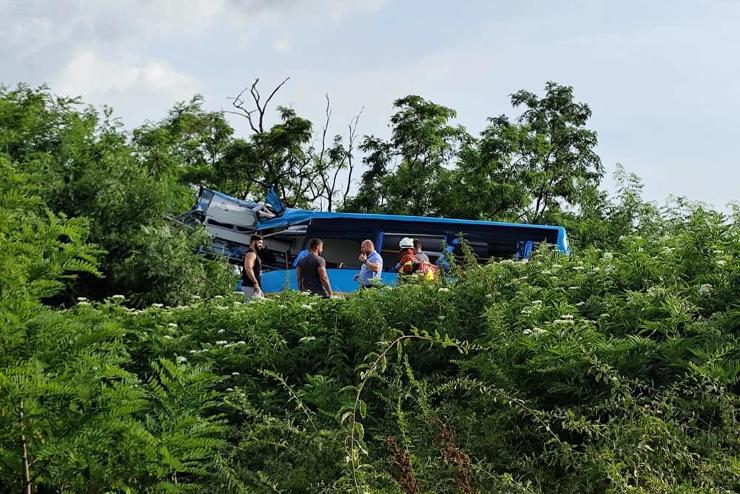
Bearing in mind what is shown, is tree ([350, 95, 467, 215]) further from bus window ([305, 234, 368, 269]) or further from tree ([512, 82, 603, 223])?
bus window ([305, 234, 368, 269])

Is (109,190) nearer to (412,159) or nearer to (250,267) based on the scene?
(250,267)

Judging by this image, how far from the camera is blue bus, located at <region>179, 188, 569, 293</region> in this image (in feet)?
69.4

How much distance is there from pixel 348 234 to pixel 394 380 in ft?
52.2

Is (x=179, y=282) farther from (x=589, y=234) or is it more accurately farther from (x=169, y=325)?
(x=589, y=234)

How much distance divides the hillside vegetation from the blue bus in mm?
11106

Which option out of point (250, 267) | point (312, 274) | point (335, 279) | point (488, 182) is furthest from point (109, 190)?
point (488, 182)

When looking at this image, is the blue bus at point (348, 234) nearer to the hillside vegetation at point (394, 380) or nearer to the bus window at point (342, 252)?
the bus window at point (342, 252)

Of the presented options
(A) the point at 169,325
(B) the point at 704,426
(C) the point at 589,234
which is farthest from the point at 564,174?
(B) the point at 704,426

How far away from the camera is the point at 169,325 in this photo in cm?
856

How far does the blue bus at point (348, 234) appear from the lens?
21156 millimetres

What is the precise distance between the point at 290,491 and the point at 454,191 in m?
26.0

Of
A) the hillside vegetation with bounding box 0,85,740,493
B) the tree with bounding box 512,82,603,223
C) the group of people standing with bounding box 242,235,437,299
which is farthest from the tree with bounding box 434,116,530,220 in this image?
the hillside vegetation with bounding box 0,85,740,493

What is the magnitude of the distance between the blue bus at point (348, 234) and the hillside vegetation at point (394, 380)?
11106 mm

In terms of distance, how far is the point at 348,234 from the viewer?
21562 millimetres
